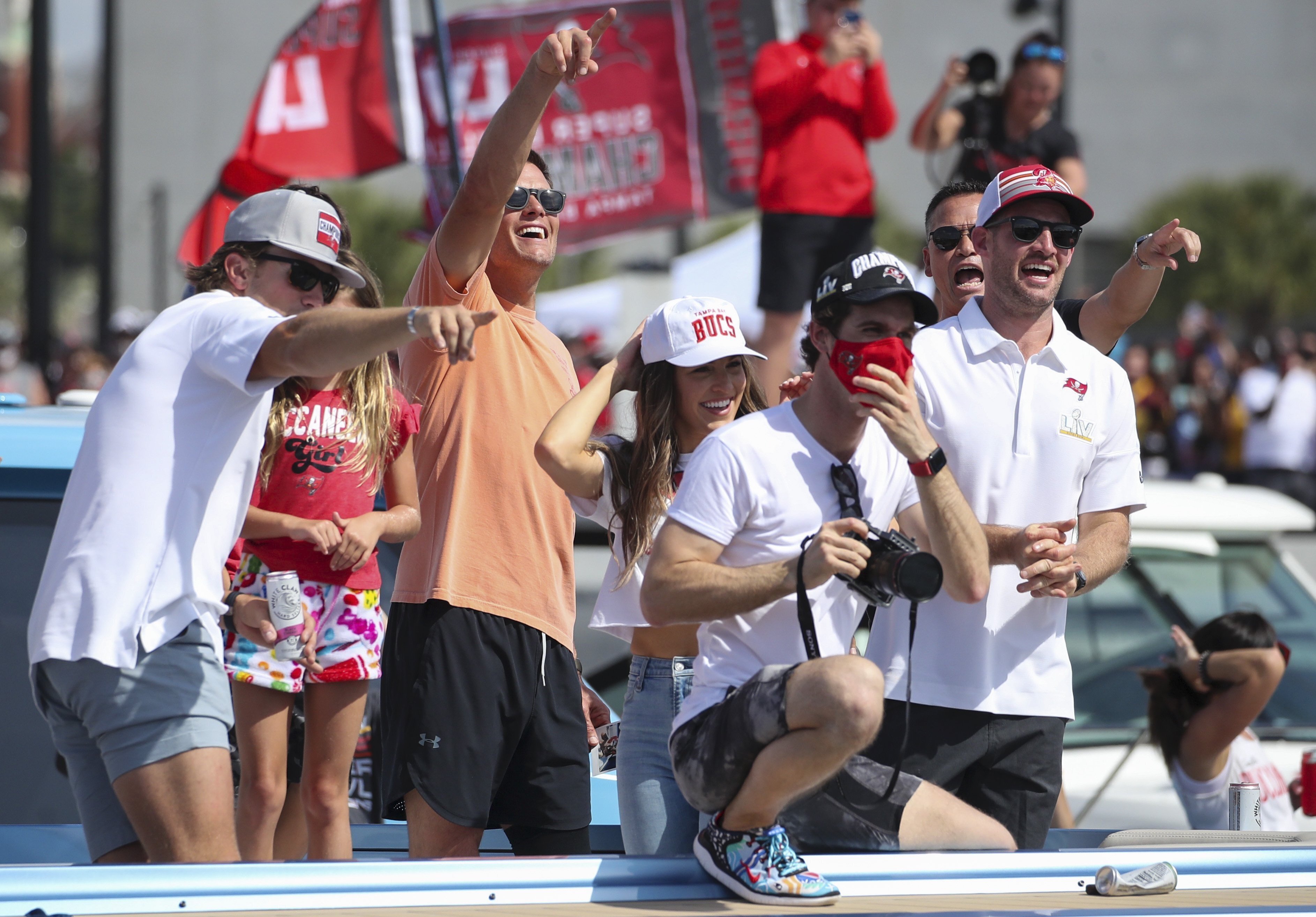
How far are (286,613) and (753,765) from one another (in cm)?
133

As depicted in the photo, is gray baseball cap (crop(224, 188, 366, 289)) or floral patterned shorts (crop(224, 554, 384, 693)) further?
floral patterned shorts (crop(224, 554, 384, 693))

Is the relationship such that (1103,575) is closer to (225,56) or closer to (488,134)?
(488,134)

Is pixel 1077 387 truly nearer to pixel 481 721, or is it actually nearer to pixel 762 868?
pixel 762 868

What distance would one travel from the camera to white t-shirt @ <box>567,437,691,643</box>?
11.7 ft

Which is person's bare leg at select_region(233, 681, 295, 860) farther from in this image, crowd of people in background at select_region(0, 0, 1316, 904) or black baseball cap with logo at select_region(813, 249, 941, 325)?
black baseball cap with logo at select_region(813, 249, 941, 325)

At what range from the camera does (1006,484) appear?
3.48m

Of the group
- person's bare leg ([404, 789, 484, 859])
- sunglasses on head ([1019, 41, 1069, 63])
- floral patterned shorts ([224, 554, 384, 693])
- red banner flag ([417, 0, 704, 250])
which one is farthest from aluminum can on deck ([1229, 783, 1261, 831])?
red banner flag ([417, 0, 704, 250])

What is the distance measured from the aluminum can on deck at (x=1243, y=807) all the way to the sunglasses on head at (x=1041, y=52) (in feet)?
10.9

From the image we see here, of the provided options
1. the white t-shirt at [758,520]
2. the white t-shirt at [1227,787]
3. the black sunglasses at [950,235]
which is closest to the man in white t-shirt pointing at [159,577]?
the white t-shirt at [758,520]

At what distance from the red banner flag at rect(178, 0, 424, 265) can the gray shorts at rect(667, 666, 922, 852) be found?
5.33 meters

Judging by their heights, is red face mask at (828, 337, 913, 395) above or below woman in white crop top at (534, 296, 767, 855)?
above

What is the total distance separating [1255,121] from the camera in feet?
121

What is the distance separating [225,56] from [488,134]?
34.2 m

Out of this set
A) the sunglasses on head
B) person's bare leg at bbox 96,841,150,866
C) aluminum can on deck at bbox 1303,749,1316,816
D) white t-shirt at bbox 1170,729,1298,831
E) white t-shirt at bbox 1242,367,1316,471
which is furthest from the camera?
white t-shirt at bbox 1242,367,1316,471
